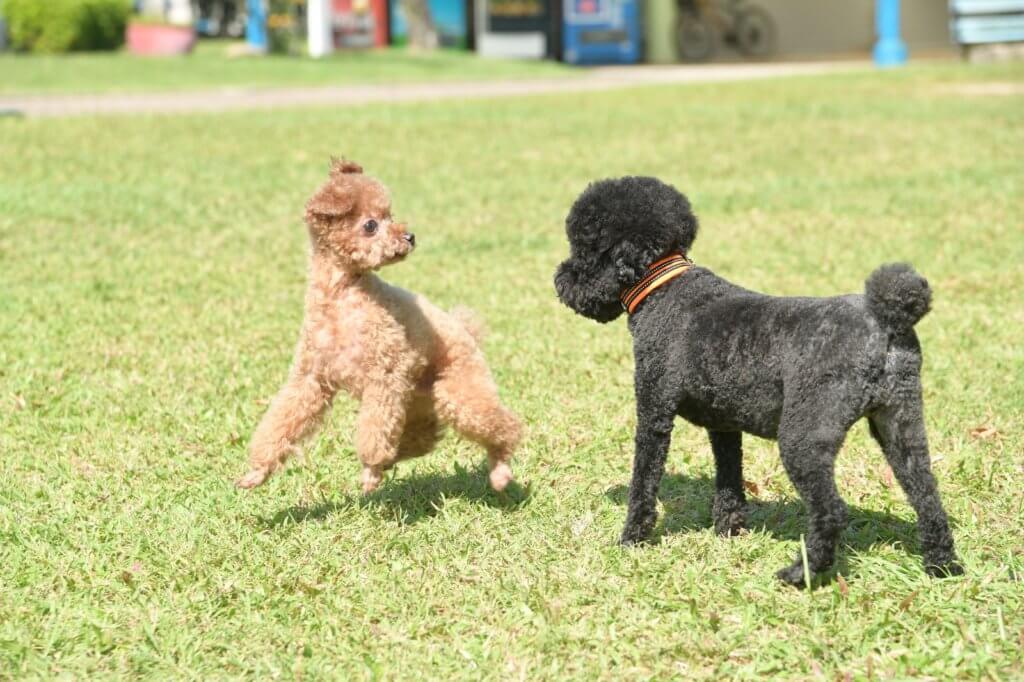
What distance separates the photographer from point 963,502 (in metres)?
4.62

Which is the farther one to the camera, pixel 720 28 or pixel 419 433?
pixel 720 28

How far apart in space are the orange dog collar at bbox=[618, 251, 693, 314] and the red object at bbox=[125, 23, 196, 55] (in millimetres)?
27436

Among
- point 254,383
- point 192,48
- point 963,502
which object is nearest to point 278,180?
point 254,383

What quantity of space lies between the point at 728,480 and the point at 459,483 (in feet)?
3.96

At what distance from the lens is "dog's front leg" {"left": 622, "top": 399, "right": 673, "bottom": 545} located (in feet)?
13.5

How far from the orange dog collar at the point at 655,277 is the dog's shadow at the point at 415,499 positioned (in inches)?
40.2

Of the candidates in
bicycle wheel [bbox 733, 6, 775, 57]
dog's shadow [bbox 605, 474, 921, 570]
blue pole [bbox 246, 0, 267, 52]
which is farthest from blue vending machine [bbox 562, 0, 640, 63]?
dog's shadow [bbox 605, 474, 921, 570]

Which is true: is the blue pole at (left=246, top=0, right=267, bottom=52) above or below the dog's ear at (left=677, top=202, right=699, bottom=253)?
above

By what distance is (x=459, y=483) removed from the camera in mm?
5066

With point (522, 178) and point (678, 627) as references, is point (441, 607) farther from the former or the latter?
point (522, 178)

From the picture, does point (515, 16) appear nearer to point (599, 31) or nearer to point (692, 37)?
point (599, 31)

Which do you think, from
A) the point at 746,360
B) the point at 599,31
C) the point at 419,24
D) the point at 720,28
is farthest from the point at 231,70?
the point at 746,360

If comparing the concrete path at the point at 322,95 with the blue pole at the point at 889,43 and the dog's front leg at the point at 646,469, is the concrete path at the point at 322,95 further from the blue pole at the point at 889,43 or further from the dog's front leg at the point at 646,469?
the dog's front leg at the point at 646,469

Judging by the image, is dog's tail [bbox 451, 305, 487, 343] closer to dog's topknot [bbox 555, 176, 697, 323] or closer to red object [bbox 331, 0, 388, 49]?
dog's topknot [bbox 555, 176, 697, 323]
